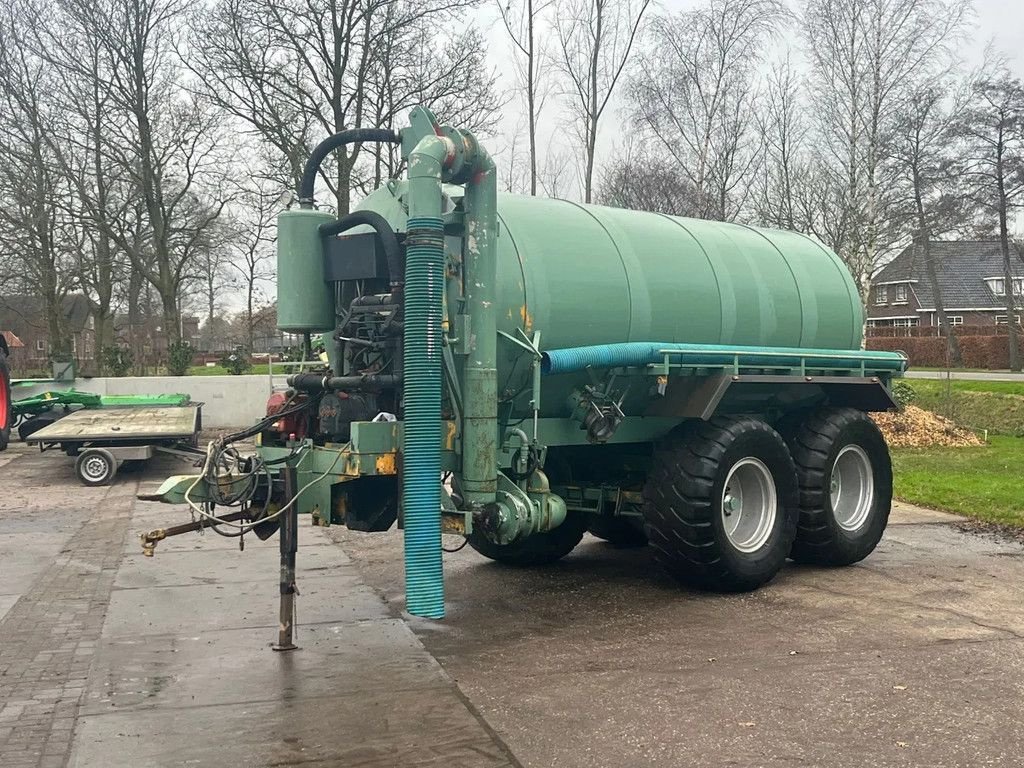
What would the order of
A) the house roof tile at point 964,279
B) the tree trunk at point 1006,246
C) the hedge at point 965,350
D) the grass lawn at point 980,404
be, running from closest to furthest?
the grass lawn at point 980,404
the tree trunk at point 1006,246
the hedge at point 965,350
the house roof tile at point 964,279

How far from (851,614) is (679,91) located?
73.5ft

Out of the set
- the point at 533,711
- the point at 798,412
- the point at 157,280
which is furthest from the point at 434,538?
the point at 157,280

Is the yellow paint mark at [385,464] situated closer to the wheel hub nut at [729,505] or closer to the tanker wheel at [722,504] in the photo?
the tanker wheel at [722,504]

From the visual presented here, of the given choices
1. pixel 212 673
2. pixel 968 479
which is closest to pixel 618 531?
pixel 212 673

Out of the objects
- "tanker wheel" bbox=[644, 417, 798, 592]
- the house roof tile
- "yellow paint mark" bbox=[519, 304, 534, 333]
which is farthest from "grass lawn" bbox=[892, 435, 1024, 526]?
the house roof tile

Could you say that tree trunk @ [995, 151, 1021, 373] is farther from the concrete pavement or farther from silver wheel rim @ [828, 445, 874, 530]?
the concrete pavement

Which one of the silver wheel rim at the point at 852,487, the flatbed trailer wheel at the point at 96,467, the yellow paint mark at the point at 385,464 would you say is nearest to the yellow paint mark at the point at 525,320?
the yellow paint mark at the point at 385,464

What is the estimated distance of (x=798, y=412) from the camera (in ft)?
27.8

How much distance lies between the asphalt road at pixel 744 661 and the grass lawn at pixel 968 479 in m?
2.41

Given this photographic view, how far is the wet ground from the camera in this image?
180 inches

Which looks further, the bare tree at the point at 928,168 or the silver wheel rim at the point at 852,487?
the bare tree at the point at 928,168

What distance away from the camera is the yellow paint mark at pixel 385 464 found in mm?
5887

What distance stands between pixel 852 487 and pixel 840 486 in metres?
0.14

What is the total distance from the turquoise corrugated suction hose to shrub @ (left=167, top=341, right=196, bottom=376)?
2142 centimetres
